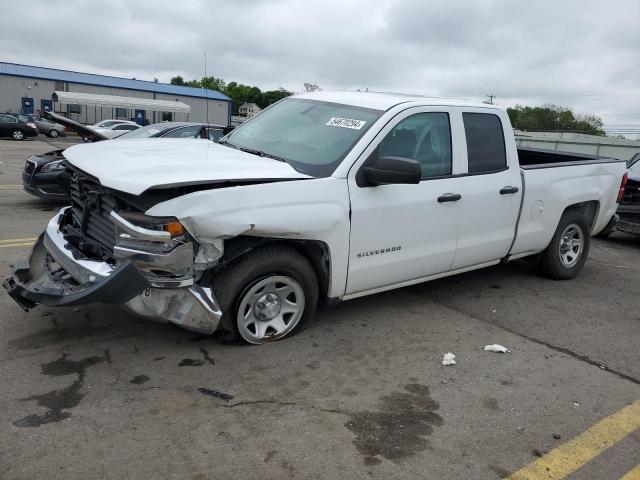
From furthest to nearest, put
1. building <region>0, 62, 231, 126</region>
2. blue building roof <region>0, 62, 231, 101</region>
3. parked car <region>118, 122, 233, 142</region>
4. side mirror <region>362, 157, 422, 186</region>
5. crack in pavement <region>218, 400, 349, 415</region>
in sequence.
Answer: blue building roof <region>0, 62, 231, 101</region>, building <region>0, 62, 231, 126</region>, parked car <region>118, 122, 233, 142</region>, side mirror <region>362, 157, 422, 186</region>, crack in pavement <region>218, 400, 349, 415</region>

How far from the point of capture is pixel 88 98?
4572 cm

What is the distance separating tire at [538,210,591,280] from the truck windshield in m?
2.95

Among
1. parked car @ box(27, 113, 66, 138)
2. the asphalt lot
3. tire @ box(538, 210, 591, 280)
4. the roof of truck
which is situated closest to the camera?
the asphalt lot

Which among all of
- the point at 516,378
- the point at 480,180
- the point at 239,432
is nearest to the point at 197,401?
the point at 239,432

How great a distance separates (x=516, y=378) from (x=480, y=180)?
1.84m

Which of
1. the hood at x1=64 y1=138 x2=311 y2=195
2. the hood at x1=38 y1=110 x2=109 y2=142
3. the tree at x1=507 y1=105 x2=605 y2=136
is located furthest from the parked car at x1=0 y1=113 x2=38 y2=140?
the tree at x1=507 y1=105 x2=605 y2=136

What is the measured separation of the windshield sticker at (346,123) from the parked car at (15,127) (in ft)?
94.0

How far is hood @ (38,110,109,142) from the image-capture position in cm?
466

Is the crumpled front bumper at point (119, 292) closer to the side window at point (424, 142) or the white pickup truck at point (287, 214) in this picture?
the white pickup truck at point (287, 214)

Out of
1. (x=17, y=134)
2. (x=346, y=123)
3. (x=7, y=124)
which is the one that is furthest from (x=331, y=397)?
(x=17, y=134)

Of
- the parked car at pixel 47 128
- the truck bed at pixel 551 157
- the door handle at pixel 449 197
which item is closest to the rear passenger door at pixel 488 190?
the door handle at pixel 449 197

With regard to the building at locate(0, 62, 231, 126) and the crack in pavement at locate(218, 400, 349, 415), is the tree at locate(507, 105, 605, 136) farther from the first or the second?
the crack in pavement at locate(218, 400, 349, 415)

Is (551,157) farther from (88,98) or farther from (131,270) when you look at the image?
(88,98)

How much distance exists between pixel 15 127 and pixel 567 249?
29.2 meters
